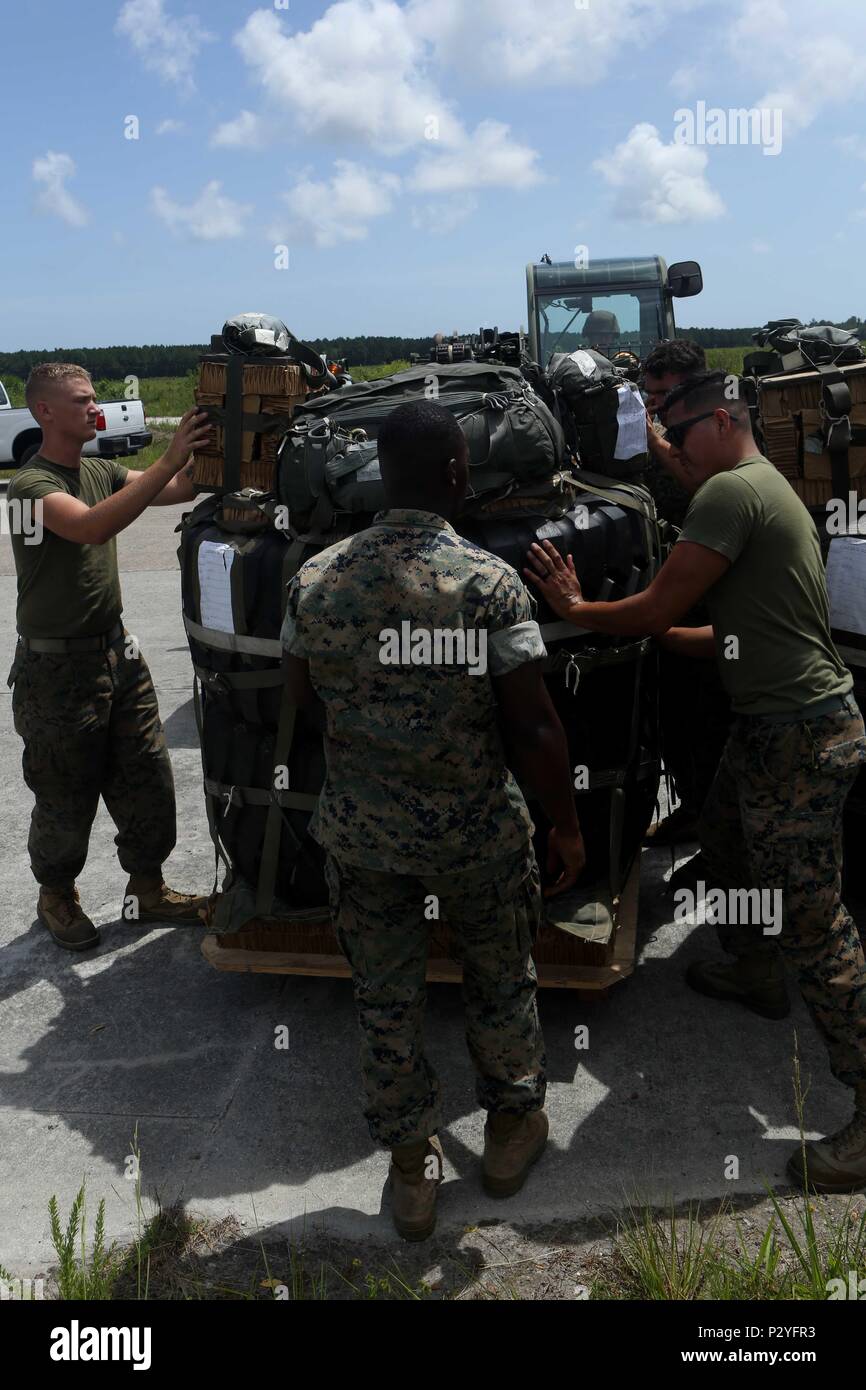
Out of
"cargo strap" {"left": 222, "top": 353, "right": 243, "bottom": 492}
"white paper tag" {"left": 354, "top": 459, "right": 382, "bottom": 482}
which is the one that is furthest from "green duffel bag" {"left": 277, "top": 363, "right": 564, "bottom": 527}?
"cargo strap" {"left": 222, "top": 353, "right": 243, "bottom": 492}

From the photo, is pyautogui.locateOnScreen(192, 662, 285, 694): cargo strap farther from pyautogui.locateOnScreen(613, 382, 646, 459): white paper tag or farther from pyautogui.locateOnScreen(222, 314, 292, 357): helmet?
pyautogui.locateOnScreen(613, 382, 646, 459): white paper tag

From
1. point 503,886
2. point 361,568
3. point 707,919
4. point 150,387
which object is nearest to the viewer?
point 361,568

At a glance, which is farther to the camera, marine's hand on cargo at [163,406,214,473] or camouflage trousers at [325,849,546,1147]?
marine's hand on cargo at [163,406,214,473]

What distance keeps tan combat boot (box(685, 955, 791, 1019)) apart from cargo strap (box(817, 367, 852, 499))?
5.22 feet

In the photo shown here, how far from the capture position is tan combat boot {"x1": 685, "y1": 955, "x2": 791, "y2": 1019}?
3834mm

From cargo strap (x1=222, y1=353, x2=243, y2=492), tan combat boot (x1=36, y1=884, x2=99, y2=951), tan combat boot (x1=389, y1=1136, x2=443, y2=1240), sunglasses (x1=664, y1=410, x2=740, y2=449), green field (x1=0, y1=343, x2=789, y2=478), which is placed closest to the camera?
tan combat boot (x1=389, y1=1136, x2=443, y2=1240)

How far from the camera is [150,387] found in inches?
2026

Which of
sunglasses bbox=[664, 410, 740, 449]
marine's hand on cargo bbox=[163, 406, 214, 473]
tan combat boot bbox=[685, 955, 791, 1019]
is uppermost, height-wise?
marine's hand on cargo bbox=[163, 406, 214, 473]

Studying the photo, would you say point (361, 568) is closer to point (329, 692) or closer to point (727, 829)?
point (329, 692)

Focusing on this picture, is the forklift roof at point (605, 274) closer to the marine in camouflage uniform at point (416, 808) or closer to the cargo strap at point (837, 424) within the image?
the cargo strap at point (837, 424)

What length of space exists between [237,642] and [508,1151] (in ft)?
5.59

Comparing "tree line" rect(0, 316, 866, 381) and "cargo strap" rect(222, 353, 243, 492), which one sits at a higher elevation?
"tree line" rect(0, 316, 866, 381)
